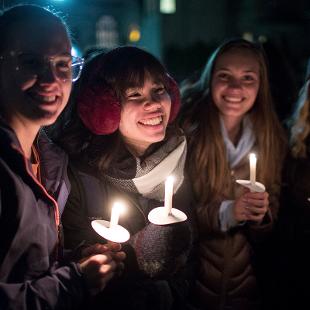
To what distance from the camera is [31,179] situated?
1.96 m

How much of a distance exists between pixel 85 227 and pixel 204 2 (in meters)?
32.5

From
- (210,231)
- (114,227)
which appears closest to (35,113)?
(114,227)

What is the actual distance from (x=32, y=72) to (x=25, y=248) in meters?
0.89

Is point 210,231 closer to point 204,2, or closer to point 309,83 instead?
point 309,83

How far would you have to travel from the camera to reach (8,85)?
1.95m

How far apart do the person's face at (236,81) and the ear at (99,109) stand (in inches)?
53.6

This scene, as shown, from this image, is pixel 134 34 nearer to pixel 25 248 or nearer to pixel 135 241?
pixel 135 241

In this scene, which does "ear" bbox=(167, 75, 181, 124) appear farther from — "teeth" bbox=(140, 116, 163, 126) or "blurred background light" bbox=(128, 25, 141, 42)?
"blurred background light" bbox=(128, 25, 141, 42)

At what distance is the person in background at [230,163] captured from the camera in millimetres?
3396

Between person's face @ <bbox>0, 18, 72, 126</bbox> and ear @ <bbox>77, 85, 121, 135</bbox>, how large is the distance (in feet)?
1.47

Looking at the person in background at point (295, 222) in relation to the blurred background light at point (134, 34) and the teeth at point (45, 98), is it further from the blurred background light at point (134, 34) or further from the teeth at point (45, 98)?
the blurred background light at point (134, 34)

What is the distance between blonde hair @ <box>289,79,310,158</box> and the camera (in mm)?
3705

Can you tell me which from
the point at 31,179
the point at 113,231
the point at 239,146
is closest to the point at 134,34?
the point at 239,146

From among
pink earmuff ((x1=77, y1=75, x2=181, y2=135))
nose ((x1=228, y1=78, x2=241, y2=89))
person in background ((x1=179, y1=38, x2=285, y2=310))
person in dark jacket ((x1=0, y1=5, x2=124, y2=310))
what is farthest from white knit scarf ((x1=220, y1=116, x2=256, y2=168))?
person in dark jacket ((x1=0, y1=5, x2=124, y2=310))
